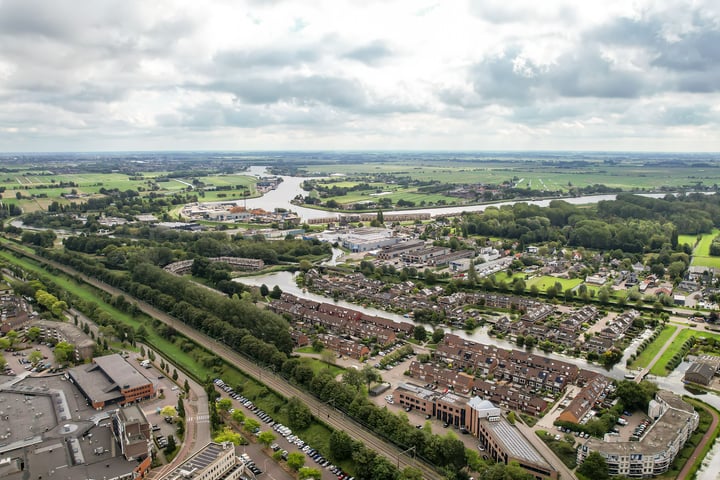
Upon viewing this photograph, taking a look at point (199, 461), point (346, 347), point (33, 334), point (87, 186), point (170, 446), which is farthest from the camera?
point (87, 186)

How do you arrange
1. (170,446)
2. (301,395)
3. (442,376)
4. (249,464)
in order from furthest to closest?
(442,376) → (301,395) → (170,446) → (249,464)

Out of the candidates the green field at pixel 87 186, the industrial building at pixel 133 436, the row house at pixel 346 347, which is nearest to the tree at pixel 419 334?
the row house at pixel 346 347

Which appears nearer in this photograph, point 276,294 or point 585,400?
point 585,400

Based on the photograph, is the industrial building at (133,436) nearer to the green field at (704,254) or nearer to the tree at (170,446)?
the tree at (170,446)

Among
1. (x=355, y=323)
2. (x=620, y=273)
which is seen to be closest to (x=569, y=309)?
(x=620, y=273)

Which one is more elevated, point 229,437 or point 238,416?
point 229,437

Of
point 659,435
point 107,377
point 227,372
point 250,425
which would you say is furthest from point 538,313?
point 107,377

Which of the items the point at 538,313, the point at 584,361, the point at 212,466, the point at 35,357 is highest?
the point at 212,466

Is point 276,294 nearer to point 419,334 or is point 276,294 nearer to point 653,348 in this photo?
point 419,334
